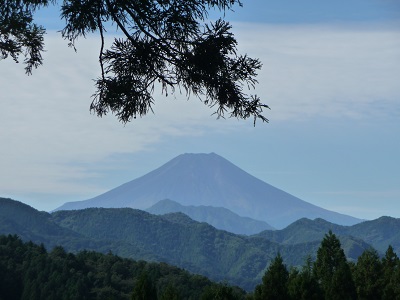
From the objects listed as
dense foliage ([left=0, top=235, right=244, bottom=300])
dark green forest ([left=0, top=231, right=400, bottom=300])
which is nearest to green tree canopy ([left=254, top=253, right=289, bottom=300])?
Result: dark green forest ([left=0, top=231, right=400, bottom=300])

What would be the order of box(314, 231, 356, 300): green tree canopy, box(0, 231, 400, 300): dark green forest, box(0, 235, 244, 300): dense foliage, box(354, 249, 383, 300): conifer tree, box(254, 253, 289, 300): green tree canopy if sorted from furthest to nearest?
box(0, 235, 244, 300): dense foliage
box(0, 231, 400, 300): dark green forest
box(354, 249, 383, 300): conifer tree
box(314, 231, 356, 300): green tree canopy
box(254, 253, 289, 300): green tree canopy

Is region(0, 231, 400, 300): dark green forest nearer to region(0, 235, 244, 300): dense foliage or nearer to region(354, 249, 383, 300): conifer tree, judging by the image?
region(0, 235, 244, 300): dense foliage

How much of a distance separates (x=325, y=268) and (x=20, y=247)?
278 ft

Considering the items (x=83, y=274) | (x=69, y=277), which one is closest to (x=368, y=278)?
(x=69, y=277)

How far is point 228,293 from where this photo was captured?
27609mm

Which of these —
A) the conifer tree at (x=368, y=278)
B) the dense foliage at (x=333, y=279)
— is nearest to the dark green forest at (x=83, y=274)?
the dense foliage at (x=333, y=279)

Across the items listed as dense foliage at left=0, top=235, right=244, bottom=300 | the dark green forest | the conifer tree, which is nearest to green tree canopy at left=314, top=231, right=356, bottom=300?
the dark green forest

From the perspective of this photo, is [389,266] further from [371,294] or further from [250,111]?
[250,111]

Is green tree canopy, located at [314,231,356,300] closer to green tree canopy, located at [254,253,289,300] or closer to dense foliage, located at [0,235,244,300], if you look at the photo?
green tree canopy, located at [254,253,289,300]

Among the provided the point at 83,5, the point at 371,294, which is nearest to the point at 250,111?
the point at 83,5

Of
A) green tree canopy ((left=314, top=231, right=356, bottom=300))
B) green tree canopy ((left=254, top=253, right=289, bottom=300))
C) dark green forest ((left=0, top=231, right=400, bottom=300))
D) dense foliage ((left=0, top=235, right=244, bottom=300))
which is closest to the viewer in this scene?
green tree canopy ((left=254, top=253, right=289, bottom=300))

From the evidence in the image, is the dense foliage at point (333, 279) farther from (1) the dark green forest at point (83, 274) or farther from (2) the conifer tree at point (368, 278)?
(1) the dark green forest at point (83, 274)

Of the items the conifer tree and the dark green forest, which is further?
the dark green forest

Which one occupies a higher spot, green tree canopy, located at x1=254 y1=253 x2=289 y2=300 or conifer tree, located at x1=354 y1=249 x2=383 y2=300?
conifer tree, located at x1=354 y1=249 x2=383 y2=300
